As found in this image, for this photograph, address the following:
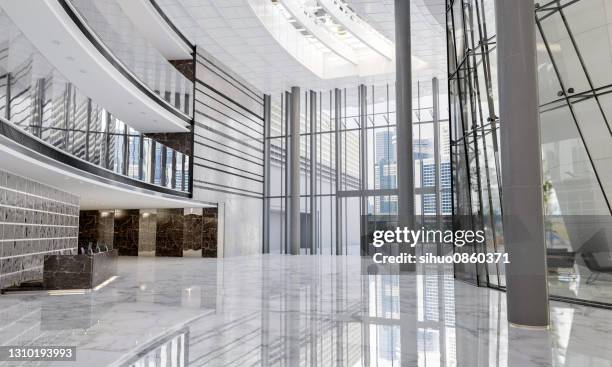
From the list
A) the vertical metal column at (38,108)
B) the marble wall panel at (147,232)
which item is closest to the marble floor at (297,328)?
the vertical metal column at (38,108)

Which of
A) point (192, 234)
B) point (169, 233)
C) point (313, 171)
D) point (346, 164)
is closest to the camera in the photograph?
point (192, 234)

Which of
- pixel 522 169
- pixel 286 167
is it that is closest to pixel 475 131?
pixel 522 169

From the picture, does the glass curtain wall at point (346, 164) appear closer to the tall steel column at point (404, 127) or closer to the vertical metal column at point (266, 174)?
the vertical metal column at point (266, 174)

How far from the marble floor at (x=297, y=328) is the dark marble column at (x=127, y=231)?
15.4 metres

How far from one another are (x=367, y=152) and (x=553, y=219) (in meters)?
18.4

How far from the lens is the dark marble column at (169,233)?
84.0 ft

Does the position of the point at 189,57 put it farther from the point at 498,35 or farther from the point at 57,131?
the point at 498,35

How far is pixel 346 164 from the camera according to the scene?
28.7 meters

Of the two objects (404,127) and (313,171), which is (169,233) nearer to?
(313,171)

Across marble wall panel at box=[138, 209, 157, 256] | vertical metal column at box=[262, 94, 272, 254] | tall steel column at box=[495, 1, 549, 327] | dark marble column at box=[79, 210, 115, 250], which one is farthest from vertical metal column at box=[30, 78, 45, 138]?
vertical metal column at box=[262, 94, 272, 254]

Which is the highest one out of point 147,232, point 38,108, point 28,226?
point 38,108

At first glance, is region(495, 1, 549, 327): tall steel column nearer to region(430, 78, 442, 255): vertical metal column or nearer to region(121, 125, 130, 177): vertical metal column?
region(121, 125, 130, 177): vertical metal column

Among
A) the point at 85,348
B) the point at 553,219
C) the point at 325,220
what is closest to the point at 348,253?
the point at 325,220

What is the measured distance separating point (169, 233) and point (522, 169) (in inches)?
844
